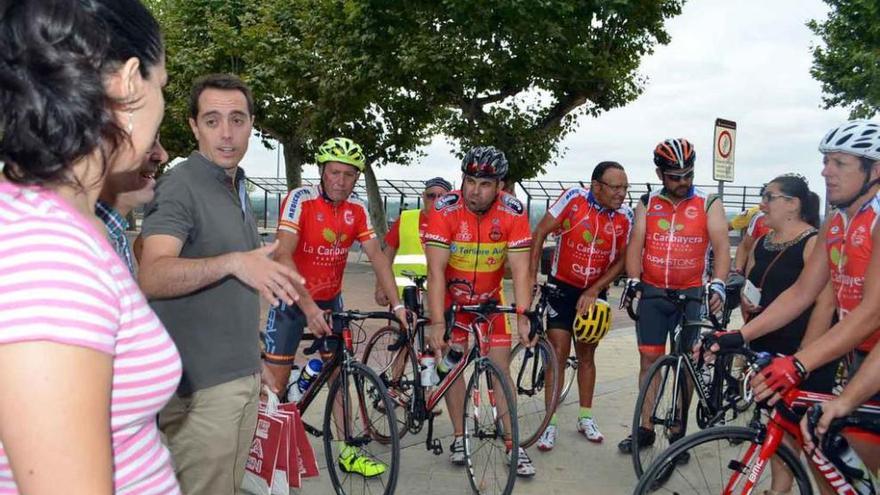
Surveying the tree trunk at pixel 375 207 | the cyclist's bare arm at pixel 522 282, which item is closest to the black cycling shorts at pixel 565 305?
the cyclist's bare arm at pixel 522 282

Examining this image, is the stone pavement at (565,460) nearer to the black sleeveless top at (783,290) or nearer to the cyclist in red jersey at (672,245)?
the cyclist in red jersey at (672,245)

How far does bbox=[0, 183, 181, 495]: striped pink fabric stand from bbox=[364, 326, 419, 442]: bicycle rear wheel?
12.2ft

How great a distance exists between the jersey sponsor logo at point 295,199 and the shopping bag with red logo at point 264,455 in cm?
200

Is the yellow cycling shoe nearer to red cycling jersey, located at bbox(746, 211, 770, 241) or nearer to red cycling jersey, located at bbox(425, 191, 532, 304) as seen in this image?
red cycling jersey, located at bbox(425, 191, 532, 304)

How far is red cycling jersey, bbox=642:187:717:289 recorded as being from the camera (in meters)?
5.30

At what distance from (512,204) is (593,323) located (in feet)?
3.88

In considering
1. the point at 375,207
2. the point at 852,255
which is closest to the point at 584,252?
the point at 852,255

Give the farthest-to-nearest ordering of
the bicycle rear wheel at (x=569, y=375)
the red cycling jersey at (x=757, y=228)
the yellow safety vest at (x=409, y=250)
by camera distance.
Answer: the red cycling jersey at (x=757, y=228), the bicycle rear wheel at (x=569, y=375), the yellow safety vest at (x=409, y=250)

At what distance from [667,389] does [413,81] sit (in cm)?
1142

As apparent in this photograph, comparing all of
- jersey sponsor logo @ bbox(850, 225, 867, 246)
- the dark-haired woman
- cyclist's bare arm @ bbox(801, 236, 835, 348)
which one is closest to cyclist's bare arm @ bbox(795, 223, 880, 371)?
jersey sponsor logo @ bbox(850, 225, 867, 246)

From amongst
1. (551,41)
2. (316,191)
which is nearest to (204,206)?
(316,191)

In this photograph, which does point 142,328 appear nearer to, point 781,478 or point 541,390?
point 781,478

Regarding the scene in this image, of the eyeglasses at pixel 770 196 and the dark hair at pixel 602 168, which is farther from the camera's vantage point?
the dark hair at pixel 602 168

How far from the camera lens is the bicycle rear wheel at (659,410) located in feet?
15.6
